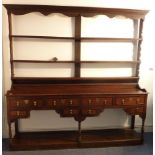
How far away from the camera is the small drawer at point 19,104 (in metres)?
2.44

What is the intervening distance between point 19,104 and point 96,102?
0.88 m

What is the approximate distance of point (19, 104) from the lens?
2.46 metres

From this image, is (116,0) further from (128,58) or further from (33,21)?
(33,21)

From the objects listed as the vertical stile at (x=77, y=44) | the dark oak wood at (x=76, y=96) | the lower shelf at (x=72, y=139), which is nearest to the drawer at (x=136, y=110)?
the dark oak wood at (x=76, y=96)

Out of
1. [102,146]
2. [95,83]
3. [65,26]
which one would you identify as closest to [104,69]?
[95,83]

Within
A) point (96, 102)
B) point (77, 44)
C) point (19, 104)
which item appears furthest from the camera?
point (77, 44)

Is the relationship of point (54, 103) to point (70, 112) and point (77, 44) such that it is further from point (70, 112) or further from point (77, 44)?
point (77, 44)

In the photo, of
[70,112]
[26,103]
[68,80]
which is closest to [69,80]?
[68,80]

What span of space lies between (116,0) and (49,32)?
934 mm

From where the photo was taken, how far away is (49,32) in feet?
8.93

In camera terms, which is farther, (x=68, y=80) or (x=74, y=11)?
(x=68, y=80)

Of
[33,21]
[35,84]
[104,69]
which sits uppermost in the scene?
[33,21]

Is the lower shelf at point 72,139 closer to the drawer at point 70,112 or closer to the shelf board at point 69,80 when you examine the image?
the drawer at point 70,112

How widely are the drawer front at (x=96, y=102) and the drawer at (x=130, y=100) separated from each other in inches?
4.5
